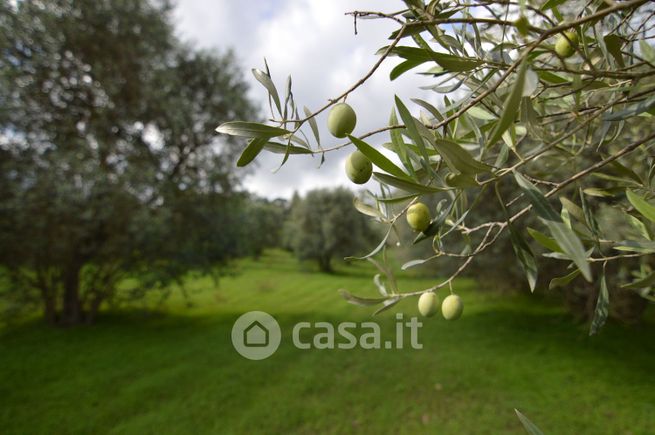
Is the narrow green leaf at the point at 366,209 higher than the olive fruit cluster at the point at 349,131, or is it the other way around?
the olive fruit cluster at the point at 349,131

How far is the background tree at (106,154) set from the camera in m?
5.10

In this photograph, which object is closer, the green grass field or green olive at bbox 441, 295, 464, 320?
green olive at bbox 441, 295, 464, 320

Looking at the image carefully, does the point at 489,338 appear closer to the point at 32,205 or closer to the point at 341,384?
the point at 341,384

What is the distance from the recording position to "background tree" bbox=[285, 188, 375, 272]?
53.0 ft

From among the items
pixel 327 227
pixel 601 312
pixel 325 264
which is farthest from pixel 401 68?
pixel 325 264

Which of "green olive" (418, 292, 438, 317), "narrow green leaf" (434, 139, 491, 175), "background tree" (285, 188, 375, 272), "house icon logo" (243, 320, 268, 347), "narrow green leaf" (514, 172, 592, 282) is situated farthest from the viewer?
"background tree" (285, 188, 375, 272)

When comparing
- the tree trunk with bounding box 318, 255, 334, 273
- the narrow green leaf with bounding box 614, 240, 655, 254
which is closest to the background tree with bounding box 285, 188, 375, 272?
the tree trunk with bounding box 318, 255, 334, 273

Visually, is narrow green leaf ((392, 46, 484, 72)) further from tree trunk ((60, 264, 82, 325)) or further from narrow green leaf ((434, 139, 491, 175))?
tree trunk ((60, 264, 82, 325))

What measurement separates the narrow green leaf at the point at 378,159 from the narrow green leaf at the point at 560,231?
0.17m

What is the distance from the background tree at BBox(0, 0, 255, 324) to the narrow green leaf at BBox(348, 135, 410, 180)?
5.52 meters

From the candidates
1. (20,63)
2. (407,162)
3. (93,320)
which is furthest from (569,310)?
(20,63)

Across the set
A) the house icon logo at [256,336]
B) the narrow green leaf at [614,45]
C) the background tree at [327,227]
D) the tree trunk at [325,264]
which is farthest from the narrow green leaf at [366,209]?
the tree trunk at [325,264]

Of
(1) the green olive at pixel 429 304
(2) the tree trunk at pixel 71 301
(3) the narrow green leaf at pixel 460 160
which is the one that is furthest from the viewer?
(2) the tree trunk at pixel 71 301

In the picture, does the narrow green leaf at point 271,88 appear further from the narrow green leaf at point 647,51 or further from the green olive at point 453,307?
the narrow green leaf at point 647,51
